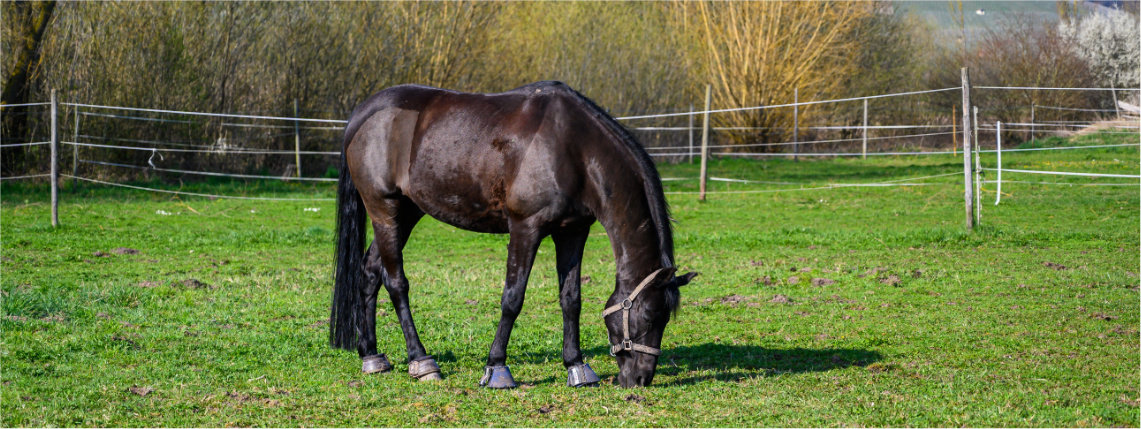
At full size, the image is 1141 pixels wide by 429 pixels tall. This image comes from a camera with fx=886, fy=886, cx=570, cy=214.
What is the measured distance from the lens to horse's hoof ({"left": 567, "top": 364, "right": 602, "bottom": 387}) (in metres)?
4.52

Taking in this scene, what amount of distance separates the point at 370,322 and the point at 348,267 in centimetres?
42

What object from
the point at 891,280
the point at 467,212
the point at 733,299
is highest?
the point at 467,212

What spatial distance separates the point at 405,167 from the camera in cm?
490

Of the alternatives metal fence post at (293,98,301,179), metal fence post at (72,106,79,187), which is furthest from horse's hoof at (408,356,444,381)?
metal fence post at (293,98,301,179)

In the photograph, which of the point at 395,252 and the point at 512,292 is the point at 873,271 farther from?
the point at 395,252

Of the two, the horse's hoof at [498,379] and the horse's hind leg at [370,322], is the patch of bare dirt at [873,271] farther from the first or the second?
the horse's hind leg at [370,322]

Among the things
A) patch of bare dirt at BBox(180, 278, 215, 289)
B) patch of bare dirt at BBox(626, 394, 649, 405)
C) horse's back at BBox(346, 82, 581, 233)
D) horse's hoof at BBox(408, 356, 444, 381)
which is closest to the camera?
patch of bare dirt at BBox(626, 394, 649, 405)

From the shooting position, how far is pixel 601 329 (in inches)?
238

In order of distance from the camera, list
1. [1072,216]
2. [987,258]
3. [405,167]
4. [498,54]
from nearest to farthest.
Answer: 1. [405,167]
2. [987,258]
3. [1072,216]
4. [498,54]

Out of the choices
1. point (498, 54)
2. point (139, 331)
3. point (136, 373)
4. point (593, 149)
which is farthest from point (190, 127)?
point (593, 149)

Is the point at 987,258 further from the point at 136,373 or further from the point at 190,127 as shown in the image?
the point at 190,127

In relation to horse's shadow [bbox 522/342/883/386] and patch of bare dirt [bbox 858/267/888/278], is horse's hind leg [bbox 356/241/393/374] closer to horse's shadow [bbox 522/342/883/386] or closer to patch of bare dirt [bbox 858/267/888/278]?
horse's shadow [bbox 522/342/883/386]

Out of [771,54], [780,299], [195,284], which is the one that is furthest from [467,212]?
[771,54]

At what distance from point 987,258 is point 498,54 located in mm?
16104
